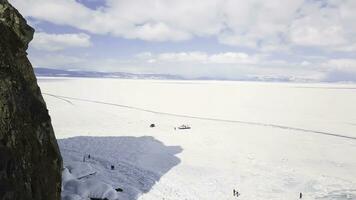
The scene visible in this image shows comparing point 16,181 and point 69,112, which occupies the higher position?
point 16,181

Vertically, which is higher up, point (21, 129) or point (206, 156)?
point (21, 129)

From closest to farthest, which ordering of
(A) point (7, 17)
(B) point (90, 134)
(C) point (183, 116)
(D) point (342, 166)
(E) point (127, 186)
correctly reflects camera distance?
(A) point (7, 17) → (E) point (127, 186) → (D) point (342, 166) → (B) point (90, 134) → (C) point (183, 116)

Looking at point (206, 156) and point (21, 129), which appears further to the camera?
point (206, 156)

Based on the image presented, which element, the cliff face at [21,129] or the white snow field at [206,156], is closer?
the cliff face at [21,129]

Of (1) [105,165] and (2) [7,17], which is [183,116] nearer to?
(1) [105,165]

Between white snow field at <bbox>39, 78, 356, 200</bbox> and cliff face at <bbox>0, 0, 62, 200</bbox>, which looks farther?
white snow field at <bbox>39, 78, 356, 200</bbox>

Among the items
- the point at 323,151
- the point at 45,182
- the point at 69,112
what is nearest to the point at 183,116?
the point at 69,112

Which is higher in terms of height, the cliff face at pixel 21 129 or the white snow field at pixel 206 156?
the cliff face at pixel 21 129

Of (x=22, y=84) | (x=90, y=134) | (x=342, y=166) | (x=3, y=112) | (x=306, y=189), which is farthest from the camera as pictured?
(x=90, y=134)
